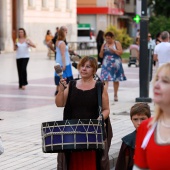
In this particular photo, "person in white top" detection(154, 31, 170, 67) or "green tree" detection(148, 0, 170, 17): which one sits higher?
"green tree" detection(148, 0, 170, 17)

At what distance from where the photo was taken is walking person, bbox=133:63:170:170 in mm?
3943

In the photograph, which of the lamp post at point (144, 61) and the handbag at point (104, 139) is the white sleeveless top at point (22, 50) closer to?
the lamp post at point (144, 61)

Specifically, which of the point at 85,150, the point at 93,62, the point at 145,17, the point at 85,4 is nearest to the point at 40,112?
the point at 145,17

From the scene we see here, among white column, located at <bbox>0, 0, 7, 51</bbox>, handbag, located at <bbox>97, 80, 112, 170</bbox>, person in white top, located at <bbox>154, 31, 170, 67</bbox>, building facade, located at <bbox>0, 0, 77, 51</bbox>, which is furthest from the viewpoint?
building facade, located at <bbox>0, 0, 77, 51</bbox>

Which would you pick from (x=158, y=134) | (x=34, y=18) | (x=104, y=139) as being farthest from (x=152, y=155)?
(x=34, y=18)

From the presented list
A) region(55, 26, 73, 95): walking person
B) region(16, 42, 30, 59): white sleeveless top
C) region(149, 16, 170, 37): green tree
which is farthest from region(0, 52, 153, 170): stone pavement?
region(149, 16, 170, 37): green tree

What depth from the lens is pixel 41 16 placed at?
5238 centimetres

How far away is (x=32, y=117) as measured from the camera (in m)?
13.8

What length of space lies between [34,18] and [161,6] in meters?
13.1

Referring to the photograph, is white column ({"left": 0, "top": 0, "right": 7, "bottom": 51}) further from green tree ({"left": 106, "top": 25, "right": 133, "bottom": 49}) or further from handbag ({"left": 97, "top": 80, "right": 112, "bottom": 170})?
handbag ({"left": 97, "top": 80, "right": 112, "bottom": 170})

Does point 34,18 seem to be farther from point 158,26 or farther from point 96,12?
point 96,12

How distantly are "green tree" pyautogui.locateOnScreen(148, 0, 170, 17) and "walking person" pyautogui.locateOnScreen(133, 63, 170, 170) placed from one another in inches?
2205

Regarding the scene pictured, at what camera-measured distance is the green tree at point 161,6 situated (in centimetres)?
5947

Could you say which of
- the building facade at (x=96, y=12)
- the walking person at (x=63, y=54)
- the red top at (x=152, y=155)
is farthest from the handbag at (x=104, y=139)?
the building facade at (x=96, y=12)
